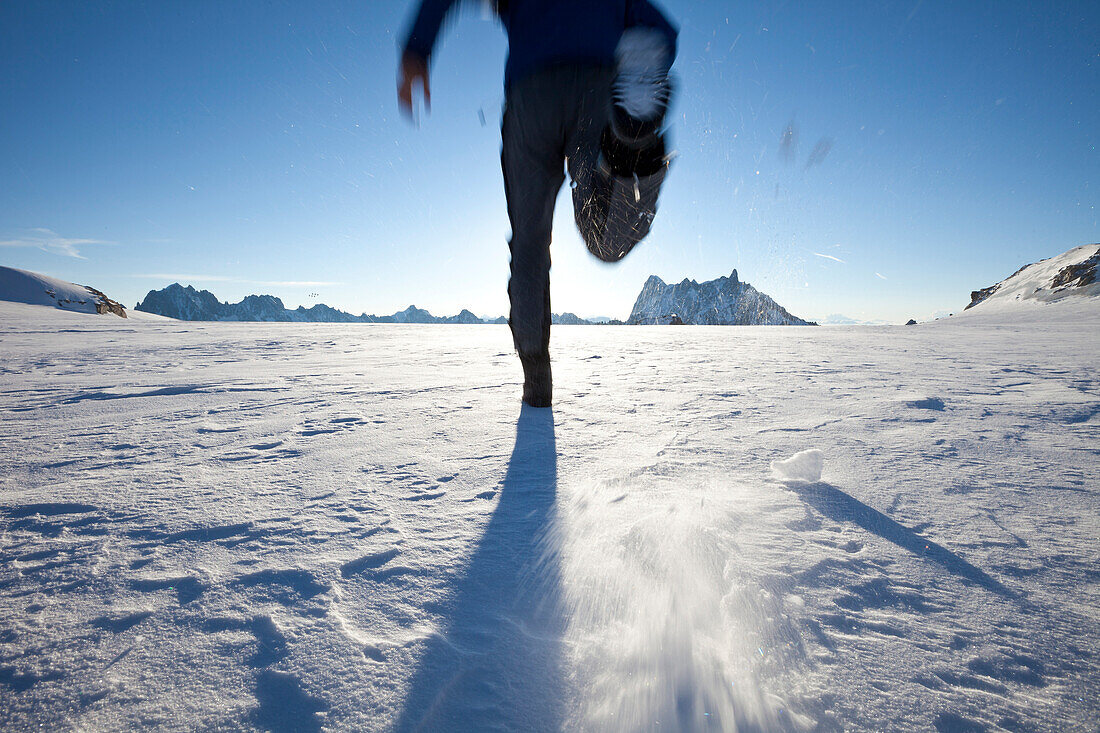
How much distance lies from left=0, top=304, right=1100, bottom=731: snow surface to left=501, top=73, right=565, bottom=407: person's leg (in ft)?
1.44

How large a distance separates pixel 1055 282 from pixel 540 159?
29.6 metres

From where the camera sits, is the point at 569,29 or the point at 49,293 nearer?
the point at 569,29

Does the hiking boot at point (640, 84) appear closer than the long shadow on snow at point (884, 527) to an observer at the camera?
No

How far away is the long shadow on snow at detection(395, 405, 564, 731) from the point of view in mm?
425

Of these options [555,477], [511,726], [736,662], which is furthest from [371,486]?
[736,662]

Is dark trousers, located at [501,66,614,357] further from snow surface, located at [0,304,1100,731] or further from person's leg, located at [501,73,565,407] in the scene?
snow surface, located at [0,304,1100,731]

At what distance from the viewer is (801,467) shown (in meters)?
1.01

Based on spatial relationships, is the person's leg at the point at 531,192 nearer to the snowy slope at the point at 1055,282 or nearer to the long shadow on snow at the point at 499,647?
the long shadow on snow at the point at 499,647

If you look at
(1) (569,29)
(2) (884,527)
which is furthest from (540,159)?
(2) (884,527)

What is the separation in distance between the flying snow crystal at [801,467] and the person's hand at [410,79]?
5.61 feet

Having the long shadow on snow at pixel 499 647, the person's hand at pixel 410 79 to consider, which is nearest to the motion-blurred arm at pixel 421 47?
the person's hand at pixel 410 79

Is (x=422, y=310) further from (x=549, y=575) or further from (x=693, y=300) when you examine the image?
(x=549, y=575)

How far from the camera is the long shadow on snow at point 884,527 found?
2.05 feet

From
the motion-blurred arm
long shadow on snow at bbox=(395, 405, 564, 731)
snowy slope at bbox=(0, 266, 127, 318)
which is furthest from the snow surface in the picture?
snowy slope at bbox=(0, 266, 127, 318)
